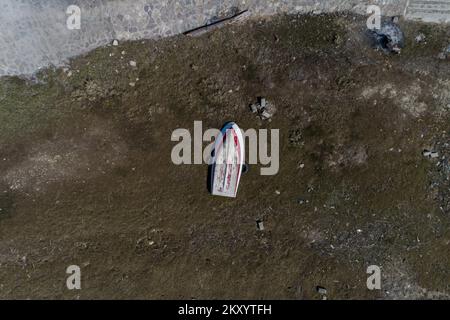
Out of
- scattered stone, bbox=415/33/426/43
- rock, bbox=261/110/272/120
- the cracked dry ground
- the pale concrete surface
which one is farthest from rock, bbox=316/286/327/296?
the pale concrete surface

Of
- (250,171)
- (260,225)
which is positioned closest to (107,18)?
(250,171)

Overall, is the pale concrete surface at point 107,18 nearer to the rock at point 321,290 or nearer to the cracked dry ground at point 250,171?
the cracked dry ground at point 250,171

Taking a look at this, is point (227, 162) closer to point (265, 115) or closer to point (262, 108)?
point (265, 115)

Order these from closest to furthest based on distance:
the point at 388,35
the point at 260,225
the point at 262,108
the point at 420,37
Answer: the point at 260,225, the point at 262,108, the point at 388,35, the point at 420,37

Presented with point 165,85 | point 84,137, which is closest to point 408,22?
point 165,85

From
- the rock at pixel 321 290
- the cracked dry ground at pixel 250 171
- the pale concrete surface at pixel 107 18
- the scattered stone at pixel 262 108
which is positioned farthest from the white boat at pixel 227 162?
the rock at pixel 321 290

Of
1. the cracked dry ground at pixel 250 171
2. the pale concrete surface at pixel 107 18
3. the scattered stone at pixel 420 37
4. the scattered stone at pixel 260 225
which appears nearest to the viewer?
the pale concrete surface at pixel 107 18
